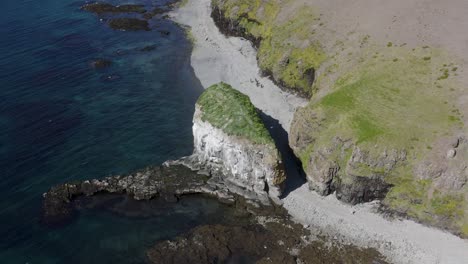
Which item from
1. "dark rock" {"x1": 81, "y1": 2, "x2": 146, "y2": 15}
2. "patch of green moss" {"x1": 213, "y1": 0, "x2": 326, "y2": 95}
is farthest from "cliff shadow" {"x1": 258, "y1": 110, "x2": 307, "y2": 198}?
"dark rock" {"x1": 81, "y1": 2, "x2": 146, "y2": 15}

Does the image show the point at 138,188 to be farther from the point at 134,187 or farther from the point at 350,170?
the point at 350,170

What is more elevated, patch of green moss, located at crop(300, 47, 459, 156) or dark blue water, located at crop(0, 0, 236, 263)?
patch of green moss, located at crop(300, 47, 459, 156)

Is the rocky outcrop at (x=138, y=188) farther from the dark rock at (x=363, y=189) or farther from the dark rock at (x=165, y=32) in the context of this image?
the dark rock at (x=165, y=32)

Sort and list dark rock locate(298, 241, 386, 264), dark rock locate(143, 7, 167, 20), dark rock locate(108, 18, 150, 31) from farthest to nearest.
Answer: dark rock locate(143, 7, 167, 20) → dark rock locate(108, 18, 150, 31) → dark rock locate(298, 241, 386, 264)

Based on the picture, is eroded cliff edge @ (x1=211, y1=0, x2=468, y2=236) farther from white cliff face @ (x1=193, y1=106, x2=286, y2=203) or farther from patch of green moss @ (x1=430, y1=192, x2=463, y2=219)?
white cliff face @ (x1=193, y1=106, x2=286, y2=203)

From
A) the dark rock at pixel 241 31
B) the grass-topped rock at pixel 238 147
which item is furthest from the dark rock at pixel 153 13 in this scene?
the grass-topped rock at pixel 238 147
